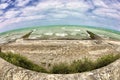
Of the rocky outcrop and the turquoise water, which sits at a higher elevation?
the rocky outcrop

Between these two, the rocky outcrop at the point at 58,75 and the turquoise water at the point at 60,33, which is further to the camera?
the turquoise water at the point at 60,33

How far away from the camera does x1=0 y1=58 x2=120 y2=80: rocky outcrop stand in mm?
10609

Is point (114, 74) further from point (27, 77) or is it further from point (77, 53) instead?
point (77, 53)

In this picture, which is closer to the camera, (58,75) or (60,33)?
(58,75)

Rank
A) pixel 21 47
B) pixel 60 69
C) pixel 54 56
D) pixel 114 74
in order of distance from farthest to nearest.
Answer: pixel 21 47 < pixel 54 56 < pixel 60 69 < pixel 114 74

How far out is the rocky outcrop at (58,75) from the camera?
1061cm

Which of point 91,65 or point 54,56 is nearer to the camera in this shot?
point 91,65

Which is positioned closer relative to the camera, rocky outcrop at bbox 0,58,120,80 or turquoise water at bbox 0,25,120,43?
rocky outcrop at bbox 0,58,120,80

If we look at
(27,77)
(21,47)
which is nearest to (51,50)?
(21,47)

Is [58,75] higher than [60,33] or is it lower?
higher

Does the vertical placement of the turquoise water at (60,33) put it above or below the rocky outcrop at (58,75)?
below

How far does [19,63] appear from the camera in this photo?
13406 millimetres

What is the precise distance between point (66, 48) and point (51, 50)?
3.54ft

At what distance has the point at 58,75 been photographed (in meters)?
10.7
